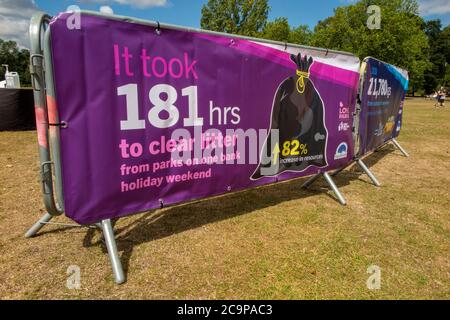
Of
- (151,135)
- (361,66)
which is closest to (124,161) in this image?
(151,135)

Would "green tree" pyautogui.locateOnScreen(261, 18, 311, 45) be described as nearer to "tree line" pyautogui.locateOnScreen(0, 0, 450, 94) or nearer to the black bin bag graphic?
"tree line" pyautogui.locateOnScreen(0, 0, 450, 94)

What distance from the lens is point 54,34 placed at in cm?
225

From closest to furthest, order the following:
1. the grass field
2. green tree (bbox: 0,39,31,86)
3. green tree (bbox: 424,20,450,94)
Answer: the grass field, green tree (bbox: 424,20,450,94), green tree (bbox: 0,39,31,86)

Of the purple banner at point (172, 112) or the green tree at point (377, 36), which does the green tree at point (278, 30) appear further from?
the purple banner at point (172, 112)

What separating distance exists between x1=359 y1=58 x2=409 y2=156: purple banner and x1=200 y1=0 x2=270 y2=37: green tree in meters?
37.0

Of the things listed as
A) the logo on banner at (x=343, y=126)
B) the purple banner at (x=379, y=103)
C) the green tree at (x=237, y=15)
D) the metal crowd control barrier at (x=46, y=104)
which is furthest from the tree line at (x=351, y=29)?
the metal crowd control barrier at (x=46, y=104)

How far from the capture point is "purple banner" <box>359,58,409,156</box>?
521 centimetres

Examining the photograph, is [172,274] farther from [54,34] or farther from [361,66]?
[361,66]

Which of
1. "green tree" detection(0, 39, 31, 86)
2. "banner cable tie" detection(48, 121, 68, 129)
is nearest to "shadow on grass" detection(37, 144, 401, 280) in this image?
"banner cable tie" detection(48, 121, 68, 129)

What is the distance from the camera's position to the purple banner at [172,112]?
8.08ft

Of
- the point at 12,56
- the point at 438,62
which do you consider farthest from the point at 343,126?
the point at 12,56

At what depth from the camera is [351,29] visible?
35000 mm

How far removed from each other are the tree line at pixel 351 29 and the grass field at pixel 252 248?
31.4m
